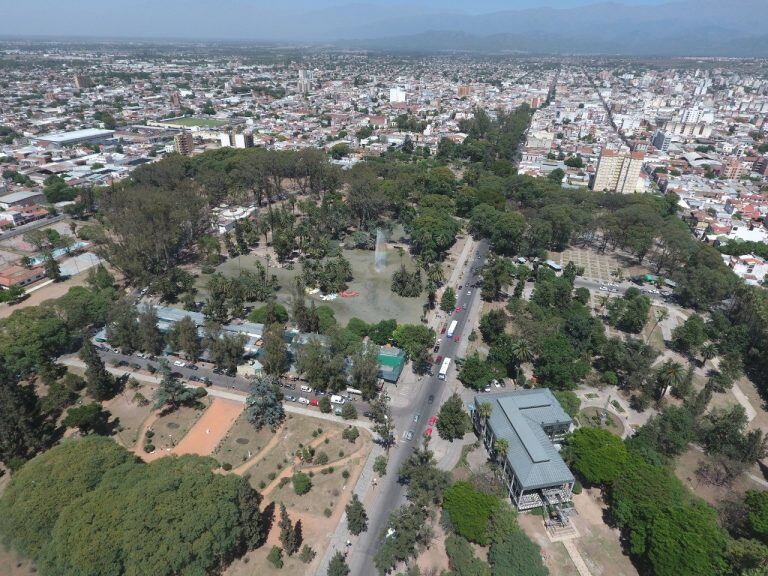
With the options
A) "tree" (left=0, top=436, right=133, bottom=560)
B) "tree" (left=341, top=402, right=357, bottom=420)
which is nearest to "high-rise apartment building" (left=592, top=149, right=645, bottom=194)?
"tree" (left=341, top=402, right=357, bottom=420)

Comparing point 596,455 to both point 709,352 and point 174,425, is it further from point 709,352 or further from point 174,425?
point 174,425

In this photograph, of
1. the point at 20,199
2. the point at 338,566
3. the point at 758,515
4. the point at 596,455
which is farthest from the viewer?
the point at 20,199

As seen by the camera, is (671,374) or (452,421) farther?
(671,374)

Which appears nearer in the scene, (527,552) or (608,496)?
(527,552)

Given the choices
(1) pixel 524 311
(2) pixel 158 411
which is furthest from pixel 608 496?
(2) pixel 158 411

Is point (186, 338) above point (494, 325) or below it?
above

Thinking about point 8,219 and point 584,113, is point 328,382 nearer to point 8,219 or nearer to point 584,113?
point 8,219

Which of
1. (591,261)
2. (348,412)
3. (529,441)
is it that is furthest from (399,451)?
(591,261)
